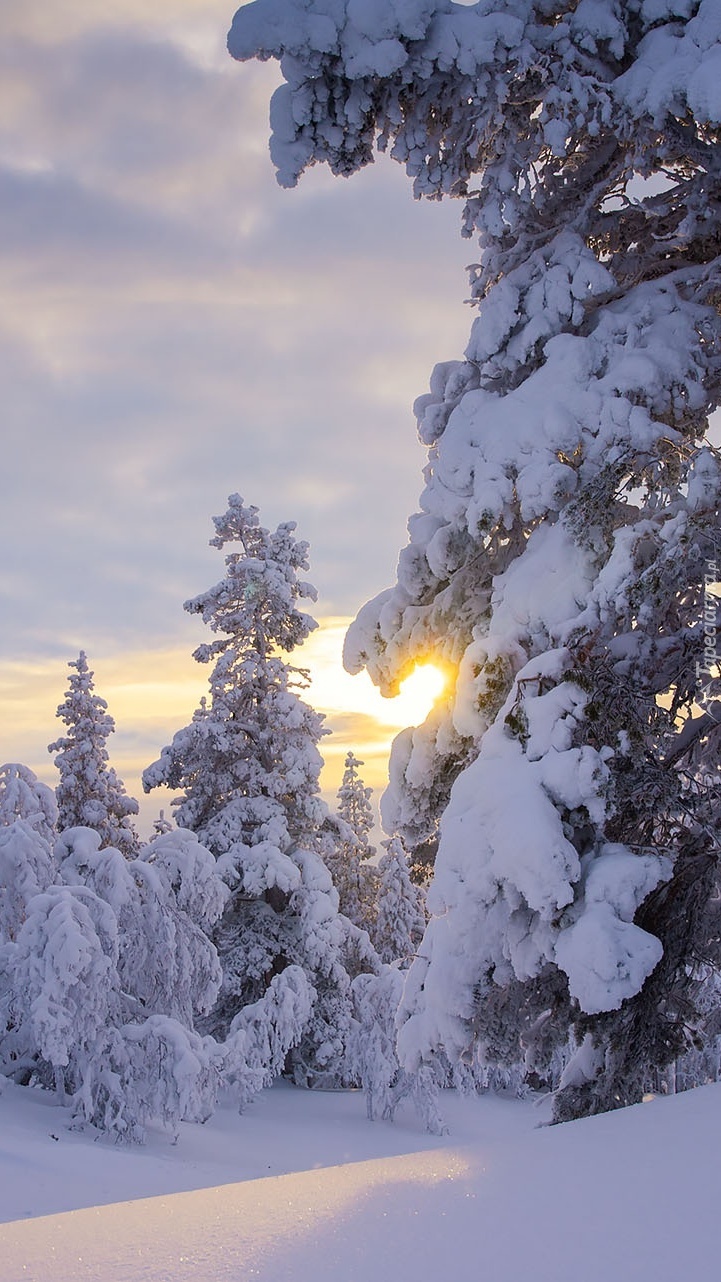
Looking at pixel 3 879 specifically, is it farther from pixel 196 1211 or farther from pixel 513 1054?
pixel 196 1211

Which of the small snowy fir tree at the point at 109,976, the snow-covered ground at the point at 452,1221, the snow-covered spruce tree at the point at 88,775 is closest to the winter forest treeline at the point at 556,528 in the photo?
the snow-covered ground at the point at 452,1221

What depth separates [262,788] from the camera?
913 inches

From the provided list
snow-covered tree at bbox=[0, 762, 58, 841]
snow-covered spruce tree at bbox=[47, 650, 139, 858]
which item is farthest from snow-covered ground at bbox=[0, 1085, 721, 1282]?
snow-covered spruce tree at bbox=[47, 650, 139, 858]

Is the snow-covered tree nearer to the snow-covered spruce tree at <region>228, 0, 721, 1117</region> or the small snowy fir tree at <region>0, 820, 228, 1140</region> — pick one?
the small snowy fir tree at <region>0, 820, 228, 1140</region>

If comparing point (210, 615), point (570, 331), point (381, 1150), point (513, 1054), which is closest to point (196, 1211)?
point (513, 1054)

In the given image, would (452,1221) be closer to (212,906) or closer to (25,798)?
(212,906)

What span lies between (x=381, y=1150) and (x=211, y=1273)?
53.0ft

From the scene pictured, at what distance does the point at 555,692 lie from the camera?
256 inches

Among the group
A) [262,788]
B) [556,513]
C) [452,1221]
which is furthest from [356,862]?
[452,1221]

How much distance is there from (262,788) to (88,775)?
5102 millimetres

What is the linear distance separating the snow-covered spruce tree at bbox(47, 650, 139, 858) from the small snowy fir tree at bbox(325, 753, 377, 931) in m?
6.89

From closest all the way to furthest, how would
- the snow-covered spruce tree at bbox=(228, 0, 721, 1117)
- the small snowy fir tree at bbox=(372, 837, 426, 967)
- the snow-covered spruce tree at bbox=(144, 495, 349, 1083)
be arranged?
the snow-covered spruce tree at bbox=(228, 0, 721, 1117) < the snow-covered spruce tree at bbox=(144, 495, 349, 1083) < the small snowy fir tree at bbox=(372, 837, 426, 967)

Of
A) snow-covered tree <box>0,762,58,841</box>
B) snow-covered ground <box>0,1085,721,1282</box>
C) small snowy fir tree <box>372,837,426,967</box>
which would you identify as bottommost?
small snowy fir tree <box>372,837,426,967</box>

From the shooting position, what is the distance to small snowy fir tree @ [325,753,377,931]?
30.0 metres
